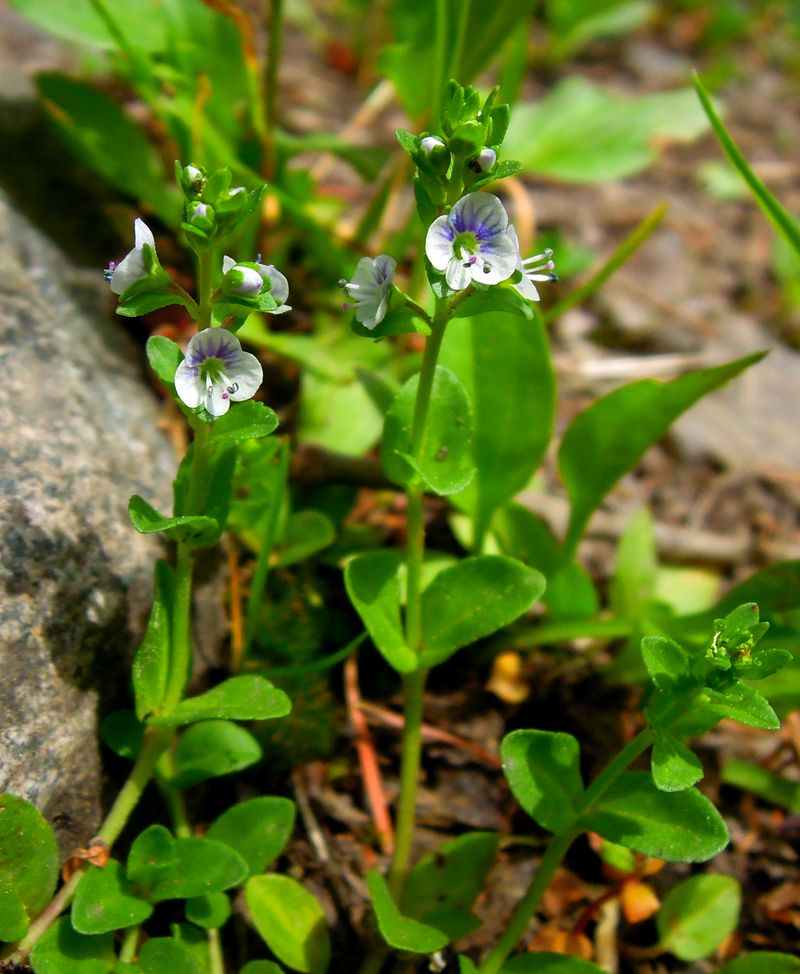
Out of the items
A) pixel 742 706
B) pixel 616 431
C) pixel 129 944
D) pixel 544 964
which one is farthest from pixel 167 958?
pixel 616 431

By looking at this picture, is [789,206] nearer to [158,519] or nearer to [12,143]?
[12,143]

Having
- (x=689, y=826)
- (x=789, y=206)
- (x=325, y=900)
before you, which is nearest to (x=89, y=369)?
(x=325, y=900)

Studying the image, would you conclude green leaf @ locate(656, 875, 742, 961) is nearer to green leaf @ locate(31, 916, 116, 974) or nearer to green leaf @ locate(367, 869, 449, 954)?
green leaf @ locate(367, 869, 449, 954)

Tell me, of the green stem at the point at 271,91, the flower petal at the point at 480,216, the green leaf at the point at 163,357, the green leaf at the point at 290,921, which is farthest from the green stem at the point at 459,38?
the green leaf at the point at 290,921

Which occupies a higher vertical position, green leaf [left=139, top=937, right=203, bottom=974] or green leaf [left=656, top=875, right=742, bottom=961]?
green leaf [left=139, top=937, right=203, bottom=974]

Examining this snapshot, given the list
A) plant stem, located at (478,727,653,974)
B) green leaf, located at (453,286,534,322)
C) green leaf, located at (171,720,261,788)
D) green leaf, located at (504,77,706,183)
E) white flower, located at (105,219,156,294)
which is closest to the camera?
white flower, located at (105,219,156,294)

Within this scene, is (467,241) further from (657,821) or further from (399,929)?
(399,929)

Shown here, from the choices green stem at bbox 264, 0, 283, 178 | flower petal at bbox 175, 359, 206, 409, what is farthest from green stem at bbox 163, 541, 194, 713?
green stem at bbox 264, 0, 283, 178
